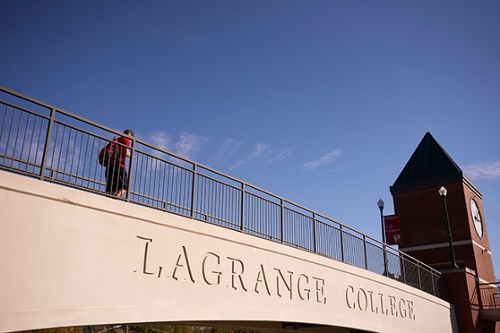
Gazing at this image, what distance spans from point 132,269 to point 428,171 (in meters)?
25.3

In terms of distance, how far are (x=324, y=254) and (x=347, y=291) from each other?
4.42ft

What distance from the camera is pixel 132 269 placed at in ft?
28.3

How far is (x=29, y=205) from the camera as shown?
734cm

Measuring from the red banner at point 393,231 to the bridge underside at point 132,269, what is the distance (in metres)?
16.5

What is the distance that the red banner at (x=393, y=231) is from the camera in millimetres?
29625

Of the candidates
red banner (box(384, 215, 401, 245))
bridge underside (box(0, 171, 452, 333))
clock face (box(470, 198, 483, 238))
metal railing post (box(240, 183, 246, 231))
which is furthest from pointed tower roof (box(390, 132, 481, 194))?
metal railing post (box(240, 183, 246, 231))

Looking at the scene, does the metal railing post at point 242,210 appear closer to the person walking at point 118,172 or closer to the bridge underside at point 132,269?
the bridge underside at point 132,269

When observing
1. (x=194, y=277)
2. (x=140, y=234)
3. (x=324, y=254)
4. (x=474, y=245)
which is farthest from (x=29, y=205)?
(x=474, y=245)

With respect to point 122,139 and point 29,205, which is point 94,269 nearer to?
point 29,205

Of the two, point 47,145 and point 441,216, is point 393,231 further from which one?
point 47,145

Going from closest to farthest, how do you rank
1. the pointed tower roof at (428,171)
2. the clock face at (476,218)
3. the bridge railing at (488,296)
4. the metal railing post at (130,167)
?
the metal railing post at (130,167), the bridge railing at (488,296), the clock face at (476,218), the pointed tower roof at (428,171)

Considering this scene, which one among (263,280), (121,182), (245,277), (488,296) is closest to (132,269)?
(121,182)

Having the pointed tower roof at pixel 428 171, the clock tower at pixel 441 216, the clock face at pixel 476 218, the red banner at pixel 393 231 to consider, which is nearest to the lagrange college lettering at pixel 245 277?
the clock tower at pixel 441 216

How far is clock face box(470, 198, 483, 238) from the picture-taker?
28725 millimetres
